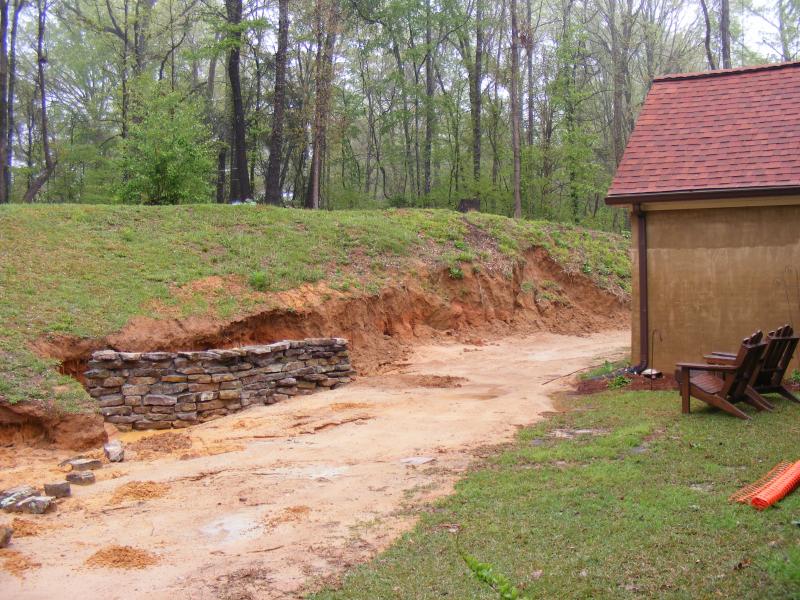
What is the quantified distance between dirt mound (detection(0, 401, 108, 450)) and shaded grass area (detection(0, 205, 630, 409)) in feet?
0.65

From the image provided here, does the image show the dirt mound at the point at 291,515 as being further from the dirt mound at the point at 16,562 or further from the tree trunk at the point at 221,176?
the tree trunk at the point at 221,176

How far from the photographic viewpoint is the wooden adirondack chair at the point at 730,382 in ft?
27.0

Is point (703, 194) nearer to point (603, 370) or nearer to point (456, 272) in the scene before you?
point (603, 370)

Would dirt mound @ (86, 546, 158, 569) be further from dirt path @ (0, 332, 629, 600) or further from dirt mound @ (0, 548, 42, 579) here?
dirt mound @ (0, 548, 42, 579)

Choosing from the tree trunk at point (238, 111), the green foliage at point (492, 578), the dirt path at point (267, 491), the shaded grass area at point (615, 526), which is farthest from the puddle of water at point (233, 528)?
the tree trunk at point (238, 111)

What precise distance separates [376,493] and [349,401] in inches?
205

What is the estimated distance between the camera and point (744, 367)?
830 cm

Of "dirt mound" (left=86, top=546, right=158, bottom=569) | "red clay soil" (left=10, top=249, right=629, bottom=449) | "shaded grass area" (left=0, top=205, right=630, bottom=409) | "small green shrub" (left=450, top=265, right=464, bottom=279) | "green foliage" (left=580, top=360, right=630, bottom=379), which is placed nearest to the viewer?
"dirt mound" (left=86, top=546, right=158, bottom=569)

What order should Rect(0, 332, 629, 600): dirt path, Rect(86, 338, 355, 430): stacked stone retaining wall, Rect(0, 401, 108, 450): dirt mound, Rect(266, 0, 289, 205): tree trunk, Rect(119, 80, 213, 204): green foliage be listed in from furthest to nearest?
Rect(266, 0, 289, 205): tree trunk, Rect(119, 80, 213, 204): green foliage, Rect(86, 338, 355, 430): stacked stone retaining wall, Rect(0, 401, 108, 450): dirt mound, Rect(0, 332, 629, 600): dirt path

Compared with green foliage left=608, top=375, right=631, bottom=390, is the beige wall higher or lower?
higher

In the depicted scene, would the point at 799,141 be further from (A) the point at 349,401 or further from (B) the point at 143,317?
(B) the point at 143,317

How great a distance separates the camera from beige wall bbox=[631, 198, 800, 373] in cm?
1145

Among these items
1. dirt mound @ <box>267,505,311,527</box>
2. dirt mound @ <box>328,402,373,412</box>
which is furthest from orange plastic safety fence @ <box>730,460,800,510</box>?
dirt mound @ <box>328,402,373,412</box>

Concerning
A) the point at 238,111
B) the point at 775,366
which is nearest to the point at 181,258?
the point at 238,111
